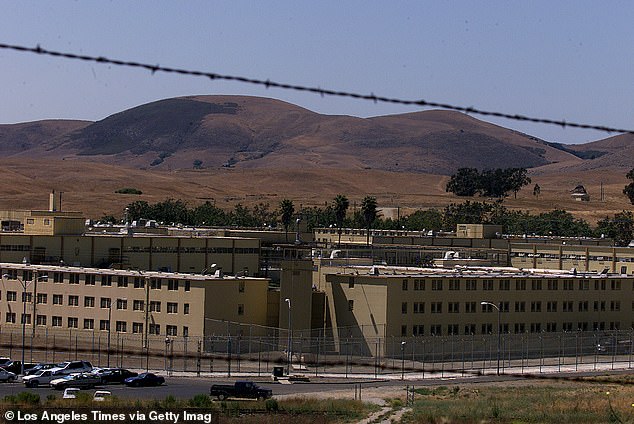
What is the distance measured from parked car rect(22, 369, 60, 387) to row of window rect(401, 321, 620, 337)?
20.9 meters

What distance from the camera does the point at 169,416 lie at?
124 feet

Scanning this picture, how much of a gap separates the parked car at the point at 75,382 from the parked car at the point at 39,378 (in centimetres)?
45

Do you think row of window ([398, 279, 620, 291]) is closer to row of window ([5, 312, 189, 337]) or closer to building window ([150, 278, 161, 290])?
row of window ([5, 312, 189, 337])

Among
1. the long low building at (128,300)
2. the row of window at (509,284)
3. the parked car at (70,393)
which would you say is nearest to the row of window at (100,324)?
the long low building at (128,300)

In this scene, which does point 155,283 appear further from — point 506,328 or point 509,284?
point 509,284

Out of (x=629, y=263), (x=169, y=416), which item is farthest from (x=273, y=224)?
(x=169, y=416)

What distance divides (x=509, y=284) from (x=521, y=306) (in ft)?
5.12

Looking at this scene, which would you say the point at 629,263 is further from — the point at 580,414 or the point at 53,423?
the point at 53,423

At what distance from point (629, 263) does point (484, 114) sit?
274ft

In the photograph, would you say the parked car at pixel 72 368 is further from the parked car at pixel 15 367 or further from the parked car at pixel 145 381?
the parked car at pixel 145 381

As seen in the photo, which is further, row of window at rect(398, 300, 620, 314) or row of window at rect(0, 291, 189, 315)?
row of window at rect(398, 300, 620, 314)

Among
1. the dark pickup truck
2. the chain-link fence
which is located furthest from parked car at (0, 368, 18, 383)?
the dark pickup truck

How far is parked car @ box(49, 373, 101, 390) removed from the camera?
52.8 m

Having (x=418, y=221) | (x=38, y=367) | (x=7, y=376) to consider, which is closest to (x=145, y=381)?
(x=38, y=367)
